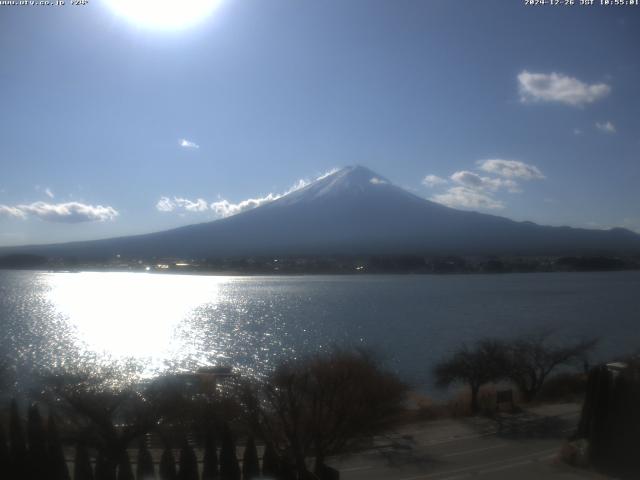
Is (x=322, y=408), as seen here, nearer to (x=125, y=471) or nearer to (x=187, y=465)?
(x=187, y=465)

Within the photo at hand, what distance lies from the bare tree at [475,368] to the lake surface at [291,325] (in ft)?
2.41

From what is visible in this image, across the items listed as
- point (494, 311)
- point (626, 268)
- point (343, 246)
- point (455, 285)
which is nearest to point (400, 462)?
point (494, 311)

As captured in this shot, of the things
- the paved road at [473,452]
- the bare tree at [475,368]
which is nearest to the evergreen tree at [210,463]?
the paved road at [473,452]

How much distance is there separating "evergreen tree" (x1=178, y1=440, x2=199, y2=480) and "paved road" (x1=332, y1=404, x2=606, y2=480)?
6.33 feet

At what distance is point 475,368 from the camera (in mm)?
12094

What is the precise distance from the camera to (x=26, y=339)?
17250 millimetres

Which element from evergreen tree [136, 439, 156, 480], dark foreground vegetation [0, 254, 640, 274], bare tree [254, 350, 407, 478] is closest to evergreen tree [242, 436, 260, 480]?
bare tree [254, 350, 407, 478]

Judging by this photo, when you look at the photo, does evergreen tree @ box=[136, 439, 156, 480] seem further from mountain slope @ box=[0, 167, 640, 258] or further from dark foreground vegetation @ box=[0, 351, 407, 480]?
mountain slope @ box=[0, 167, 640, 258]

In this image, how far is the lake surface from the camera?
15.0 m

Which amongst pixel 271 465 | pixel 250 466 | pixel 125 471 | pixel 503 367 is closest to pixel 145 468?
pixel 125 471

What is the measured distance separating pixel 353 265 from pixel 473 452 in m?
45.5

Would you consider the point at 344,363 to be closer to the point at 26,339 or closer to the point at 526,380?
the point at 526,380

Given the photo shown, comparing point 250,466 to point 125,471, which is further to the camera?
point 250,466

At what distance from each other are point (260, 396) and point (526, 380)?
7.20 meters
